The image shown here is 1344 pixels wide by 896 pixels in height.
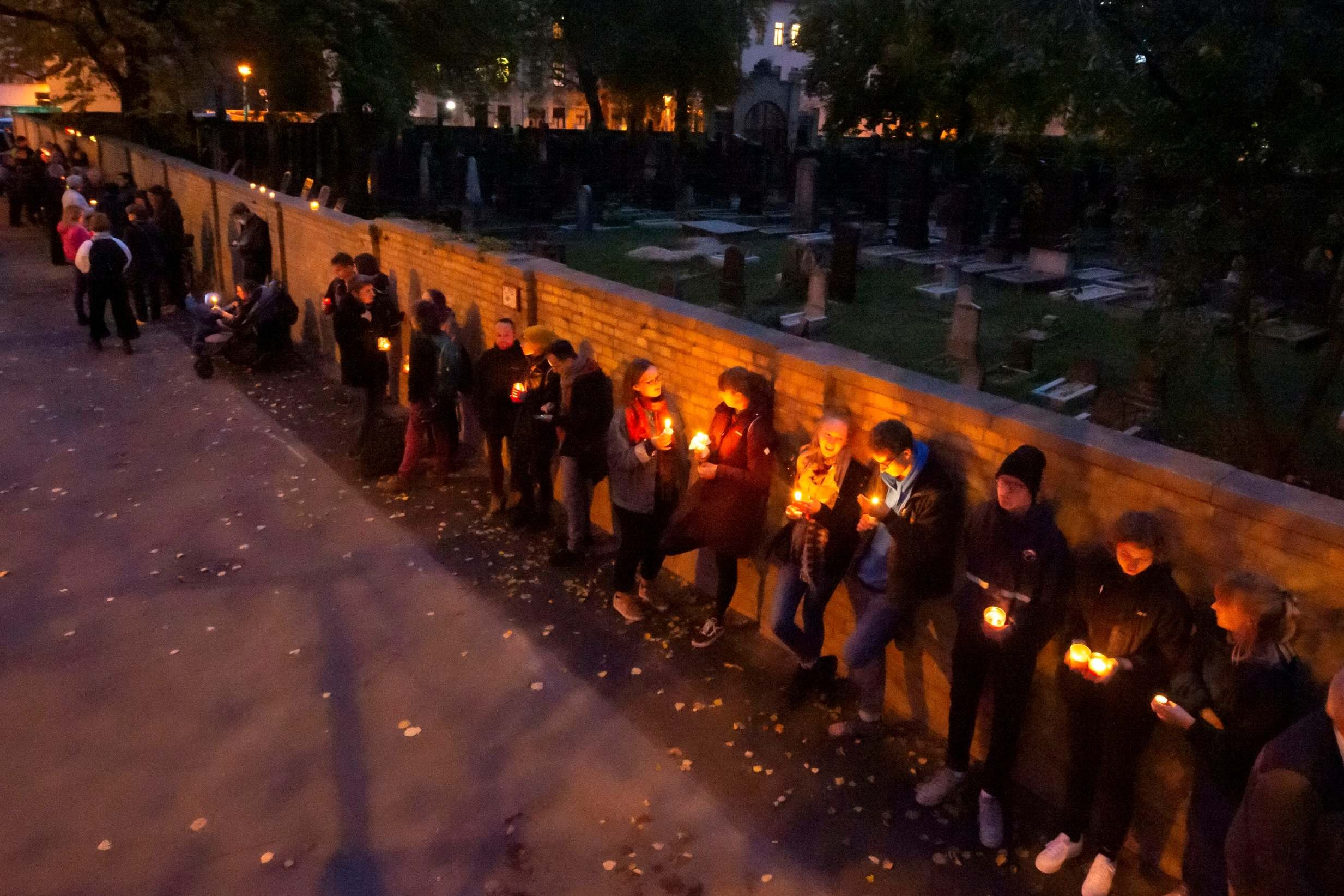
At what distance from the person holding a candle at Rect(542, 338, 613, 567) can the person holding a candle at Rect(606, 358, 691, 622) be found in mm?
249

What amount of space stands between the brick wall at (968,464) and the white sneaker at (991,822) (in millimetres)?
377

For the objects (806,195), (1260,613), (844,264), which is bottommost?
(1260,613)

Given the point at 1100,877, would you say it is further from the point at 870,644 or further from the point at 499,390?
the point at 499,390

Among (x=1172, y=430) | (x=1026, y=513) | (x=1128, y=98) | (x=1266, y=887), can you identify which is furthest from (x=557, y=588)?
(x=1172, y=430)

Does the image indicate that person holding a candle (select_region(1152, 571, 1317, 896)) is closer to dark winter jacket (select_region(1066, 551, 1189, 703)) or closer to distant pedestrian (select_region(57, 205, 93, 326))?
dark winter jacket (select_region(1066, 551, 1189, 703))

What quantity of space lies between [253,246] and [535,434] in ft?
21.9

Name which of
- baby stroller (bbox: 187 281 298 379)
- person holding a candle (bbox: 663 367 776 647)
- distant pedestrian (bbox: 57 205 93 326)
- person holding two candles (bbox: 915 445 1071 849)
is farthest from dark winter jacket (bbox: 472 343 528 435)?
distant pedestrian (bbox: 57 205 93 326)

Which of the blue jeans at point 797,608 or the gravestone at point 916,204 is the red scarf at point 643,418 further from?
the gravestone at point 916,204

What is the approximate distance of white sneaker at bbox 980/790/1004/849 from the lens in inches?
166

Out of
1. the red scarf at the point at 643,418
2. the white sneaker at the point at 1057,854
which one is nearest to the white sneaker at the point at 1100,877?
the white sneaker at the point at 1057,854

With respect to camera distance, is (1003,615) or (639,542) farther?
(639,542)

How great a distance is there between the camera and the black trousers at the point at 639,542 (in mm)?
5945

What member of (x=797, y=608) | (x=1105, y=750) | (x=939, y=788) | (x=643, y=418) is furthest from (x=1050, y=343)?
(x=1105, y=750)

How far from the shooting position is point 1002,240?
1816 centimetres
